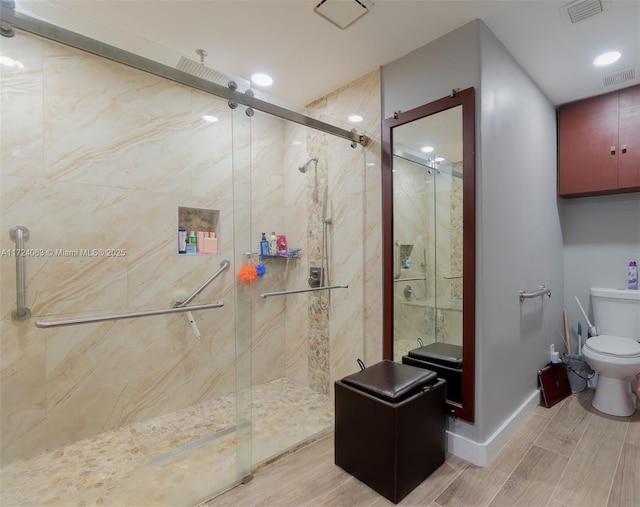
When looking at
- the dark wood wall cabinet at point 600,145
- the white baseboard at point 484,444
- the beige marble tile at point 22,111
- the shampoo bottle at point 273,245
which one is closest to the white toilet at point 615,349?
the white baseboard at point 484,444

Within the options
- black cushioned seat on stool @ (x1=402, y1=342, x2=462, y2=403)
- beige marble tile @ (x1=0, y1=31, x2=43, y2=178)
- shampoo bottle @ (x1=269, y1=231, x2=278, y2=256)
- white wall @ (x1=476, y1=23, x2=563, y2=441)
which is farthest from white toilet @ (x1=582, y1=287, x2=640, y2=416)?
beige marble tile @ (x1=0, y1=31, x2=43, y2=178)

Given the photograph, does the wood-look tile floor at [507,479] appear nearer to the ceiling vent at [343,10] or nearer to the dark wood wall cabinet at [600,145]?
the dark wood wall cabinet at [600,145]

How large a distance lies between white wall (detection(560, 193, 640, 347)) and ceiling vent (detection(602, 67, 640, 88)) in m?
0.93

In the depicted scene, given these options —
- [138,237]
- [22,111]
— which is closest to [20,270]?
[138,237]

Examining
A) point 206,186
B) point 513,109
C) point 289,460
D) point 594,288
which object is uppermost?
point 513,109

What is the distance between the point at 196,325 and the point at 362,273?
1.37 metres

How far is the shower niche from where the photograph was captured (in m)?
2.55

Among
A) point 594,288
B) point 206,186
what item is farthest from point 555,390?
point 206,186

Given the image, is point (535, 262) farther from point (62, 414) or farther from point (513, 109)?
point (62, 414)

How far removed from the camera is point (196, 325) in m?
2.58

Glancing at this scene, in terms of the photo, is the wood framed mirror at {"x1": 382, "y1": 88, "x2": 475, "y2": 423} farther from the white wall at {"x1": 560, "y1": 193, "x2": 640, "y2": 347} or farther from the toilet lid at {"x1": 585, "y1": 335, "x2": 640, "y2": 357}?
the white wall at {"x1": 560, "y1": 193, "x2": 640, "y2": 347}

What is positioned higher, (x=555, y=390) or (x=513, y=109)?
(x=513, y=109)

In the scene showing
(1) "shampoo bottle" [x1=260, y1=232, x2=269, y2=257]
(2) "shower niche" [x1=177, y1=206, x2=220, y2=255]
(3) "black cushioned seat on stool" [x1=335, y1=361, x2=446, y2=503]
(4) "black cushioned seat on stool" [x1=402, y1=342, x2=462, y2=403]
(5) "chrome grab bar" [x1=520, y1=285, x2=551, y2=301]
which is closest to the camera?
(3) "black cushioned seat on stool" [x1=335, y1=361, x2=446, y2=503]

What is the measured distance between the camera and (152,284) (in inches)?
93.5
